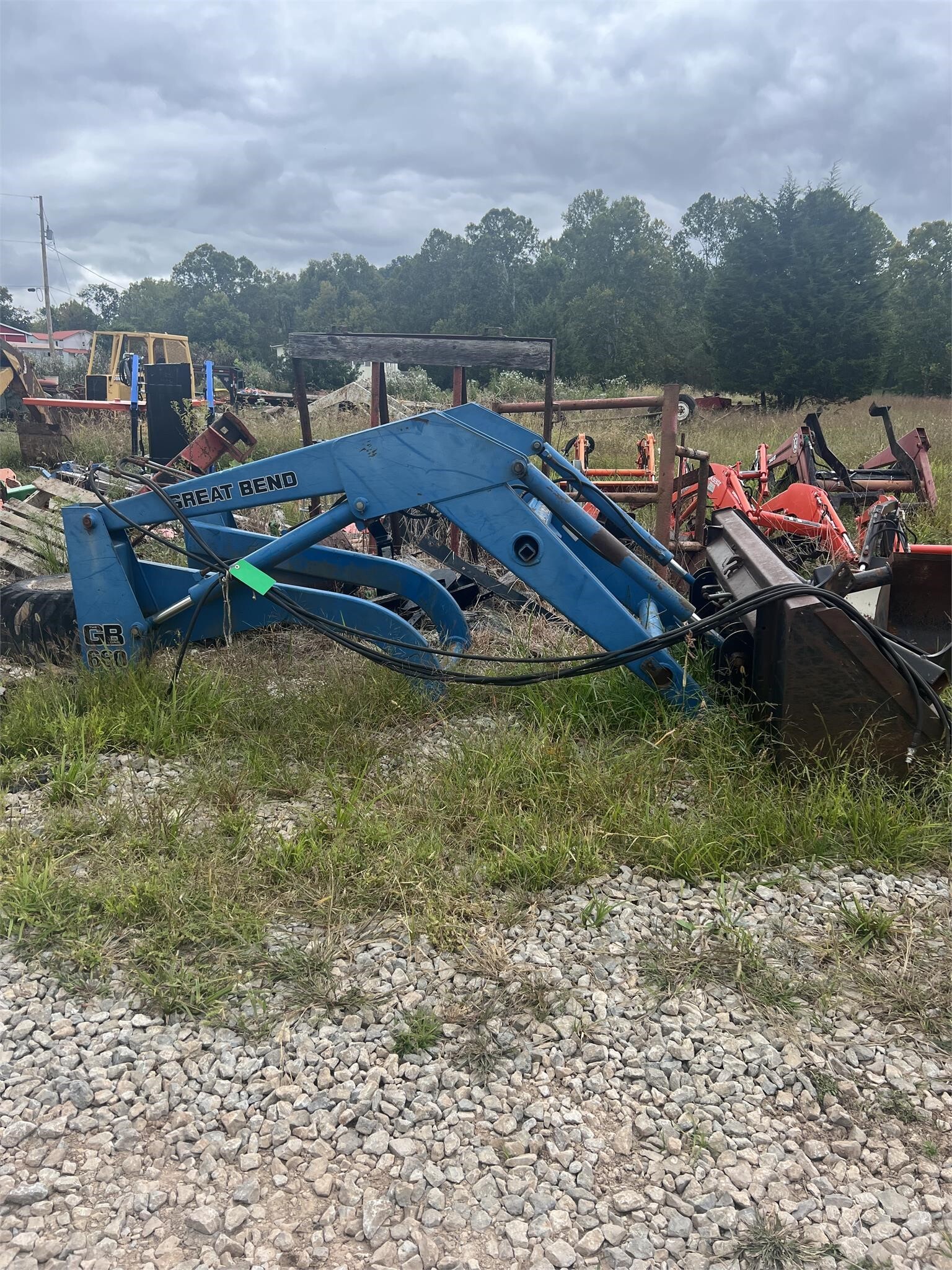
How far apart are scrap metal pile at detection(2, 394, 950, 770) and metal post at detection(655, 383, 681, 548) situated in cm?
91

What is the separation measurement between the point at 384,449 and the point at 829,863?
8.76ft

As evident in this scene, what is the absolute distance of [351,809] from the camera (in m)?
3.62

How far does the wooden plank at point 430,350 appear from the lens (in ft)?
22.2

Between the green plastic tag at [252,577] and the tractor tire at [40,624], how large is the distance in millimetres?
1515

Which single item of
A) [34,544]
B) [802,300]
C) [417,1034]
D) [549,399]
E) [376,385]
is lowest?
[417,1034]

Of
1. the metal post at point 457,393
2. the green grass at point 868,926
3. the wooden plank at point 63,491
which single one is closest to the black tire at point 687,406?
the metal post at point 457,393

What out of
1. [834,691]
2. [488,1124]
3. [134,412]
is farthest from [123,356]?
[488,1124]

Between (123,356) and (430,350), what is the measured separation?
1652 centimetres

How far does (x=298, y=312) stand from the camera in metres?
67.0

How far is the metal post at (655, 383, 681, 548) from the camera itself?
6031 mm

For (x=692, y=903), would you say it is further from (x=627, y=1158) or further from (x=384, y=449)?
(x=384, y=449)

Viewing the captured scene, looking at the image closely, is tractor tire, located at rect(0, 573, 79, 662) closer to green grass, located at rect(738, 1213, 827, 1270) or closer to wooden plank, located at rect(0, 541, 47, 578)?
wooden plank, located at rect(0, 541, 47, 578)

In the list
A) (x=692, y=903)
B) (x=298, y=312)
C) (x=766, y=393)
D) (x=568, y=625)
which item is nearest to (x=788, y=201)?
(x=766, y=393)

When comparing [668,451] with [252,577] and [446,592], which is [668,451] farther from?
[252,577]
